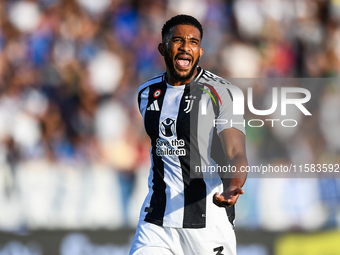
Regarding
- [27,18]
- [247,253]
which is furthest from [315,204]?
[27,18]

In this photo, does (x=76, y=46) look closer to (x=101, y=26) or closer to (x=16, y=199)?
(x=101, y=26)

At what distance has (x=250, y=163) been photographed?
5.34 metres

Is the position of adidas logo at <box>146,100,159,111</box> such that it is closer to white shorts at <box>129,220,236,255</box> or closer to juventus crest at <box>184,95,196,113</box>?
juventus crest at <box>184,95,196,113</box>

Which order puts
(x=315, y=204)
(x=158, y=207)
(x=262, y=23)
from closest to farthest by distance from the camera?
(x=158, y=207) → (x=315, y=204) → (x=262, y=23)

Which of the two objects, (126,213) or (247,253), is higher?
Answer: (126,213)

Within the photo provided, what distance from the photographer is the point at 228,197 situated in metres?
2.46

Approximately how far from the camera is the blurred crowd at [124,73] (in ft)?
17.8

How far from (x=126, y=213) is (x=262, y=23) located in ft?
9.31

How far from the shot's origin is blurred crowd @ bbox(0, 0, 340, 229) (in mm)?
5422

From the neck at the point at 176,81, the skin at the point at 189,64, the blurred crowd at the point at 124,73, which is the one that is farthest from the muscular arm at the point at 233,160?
the blurred crowd at the point at 124,73

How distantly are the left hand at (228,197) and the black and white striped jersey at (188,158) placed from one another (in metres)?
0.56

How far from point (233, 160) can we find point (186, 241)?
609mm

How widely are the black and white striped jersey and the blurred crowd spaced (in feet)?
7.72

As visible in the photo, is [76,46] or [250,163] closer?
[250,163]
